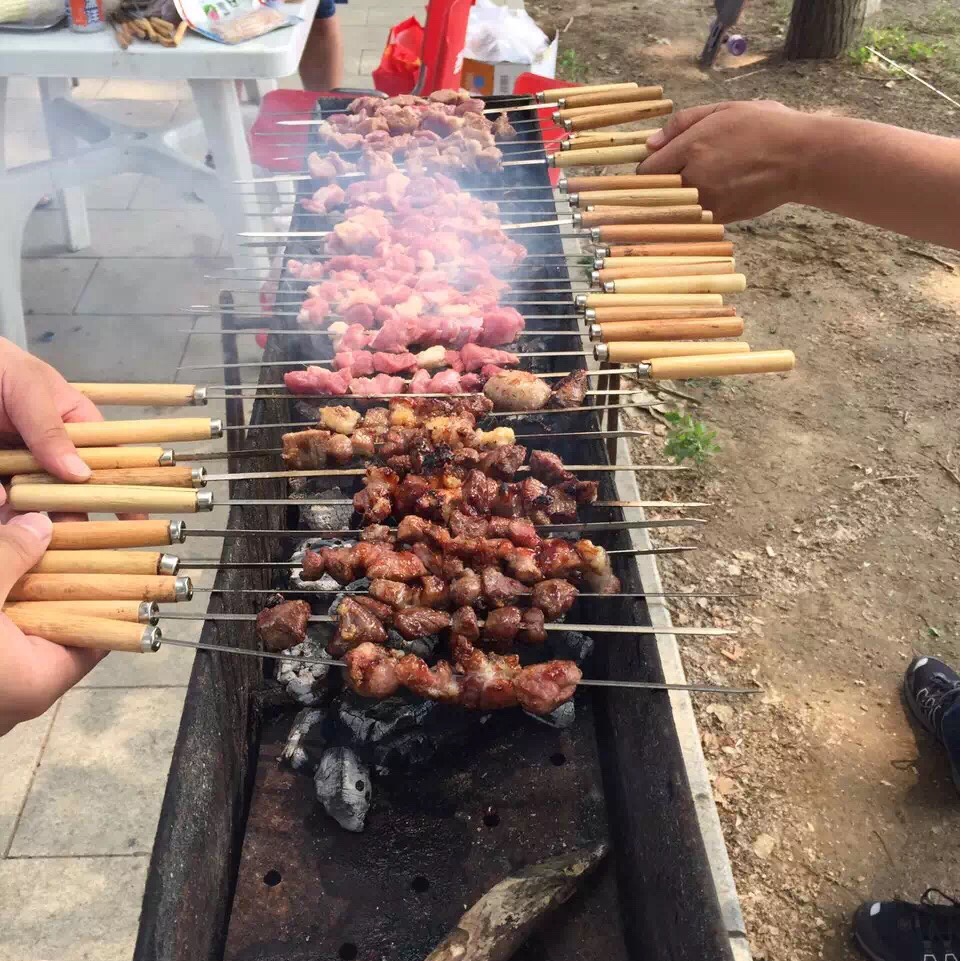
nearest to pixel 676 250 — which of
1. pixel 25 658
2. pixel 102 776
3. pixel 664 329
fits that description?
pixel 664 329

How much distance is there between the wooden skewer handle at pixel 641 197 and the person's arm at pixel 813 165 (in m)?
0.11

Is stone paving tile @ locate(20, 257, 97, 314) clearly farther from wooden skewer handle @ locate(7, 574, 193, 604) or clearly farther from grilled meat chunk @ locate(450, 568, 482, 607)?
grilled meat chunk @ locate(450, 568, 482, 607)

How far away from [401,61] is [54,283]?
299cm

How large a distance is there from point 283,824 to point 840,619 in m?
2.87

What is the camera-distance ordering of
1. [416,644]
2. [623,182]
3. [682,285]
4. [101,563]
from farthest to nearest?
1. [623,182]
2. [682,285]
3. [416,644]
4. [101,563]

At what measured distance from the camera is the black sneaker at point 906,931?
2.84 m

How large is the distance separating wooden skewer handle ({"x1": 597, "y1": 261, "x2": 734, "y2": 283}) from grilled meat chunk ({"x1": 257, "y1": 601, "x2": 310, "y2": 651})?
1.66 metres

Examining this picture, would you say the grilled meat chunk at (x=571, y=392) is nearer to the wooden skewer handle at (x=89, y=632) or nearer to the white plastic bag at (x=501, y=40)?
the wooden skewer handle at (x=89, y=632)

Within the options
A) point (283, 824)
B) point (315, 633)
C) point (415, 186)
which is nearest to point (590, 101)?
point (415, 186)

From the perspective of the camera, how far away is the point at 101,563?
2072mm

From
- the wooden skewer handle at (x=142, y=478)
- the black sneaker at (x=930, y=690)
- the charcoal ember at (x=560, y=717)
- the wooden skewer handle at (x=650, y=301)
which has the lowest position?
the black sneaker at (x=930, y=690)

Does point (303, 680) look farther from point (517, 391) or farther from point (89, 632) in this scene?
point (517, 391)

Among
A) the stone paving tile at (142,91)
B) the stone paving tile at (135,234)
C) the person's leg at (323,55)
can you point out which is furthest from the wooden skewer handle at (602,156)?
the stone paving tile at (142,91)

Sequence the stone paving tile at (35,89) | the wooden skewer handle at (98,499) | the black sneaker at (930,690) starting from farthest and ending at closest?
the stone paving tile at (35,89), the black sneaker at (930,690), the wooden skewer handle at (98,499)
